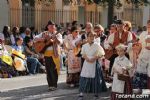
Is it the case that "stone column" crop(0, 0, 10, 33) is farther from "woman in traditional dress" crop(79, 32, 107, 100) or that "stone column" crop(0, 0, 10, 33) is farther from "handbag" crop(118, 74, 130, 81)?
"handbag" crop(118, 74, 130, 81)

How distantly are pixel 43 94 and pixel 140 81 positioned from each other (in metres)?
2.49

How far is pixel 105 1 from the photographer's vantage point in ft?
72.1

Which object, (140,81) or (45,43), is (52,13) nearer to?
(45,43)

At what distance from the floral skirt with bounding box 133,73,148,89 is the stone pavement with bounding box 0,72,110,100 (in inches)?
32.6

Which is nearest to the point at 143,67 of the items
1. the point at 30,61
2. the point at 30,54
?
the point at 30,61

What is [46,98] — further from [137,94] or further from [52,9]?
[52,9]

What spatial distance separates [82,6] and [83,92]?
61.5ft

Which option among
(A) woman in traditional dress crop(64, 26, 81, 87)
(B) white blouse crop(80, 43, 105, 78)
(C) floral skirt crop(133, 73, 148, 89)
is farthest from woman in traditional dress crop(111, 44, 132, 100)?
(A) woman in traditional dress crop(64, 26, 81, 87)

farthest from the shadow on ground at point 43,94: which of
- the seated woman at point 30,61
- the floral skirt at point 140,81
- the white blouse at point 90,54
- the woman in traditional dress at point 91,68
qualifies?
the seated woman at point 30,61

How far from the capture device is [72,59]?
13.1 meters

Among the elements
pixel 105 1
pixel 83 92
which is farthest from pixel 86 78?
pixel 105 1

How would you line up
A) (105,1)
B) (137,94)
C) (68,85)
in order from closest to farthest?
(137,94), (68,85), (105,1)

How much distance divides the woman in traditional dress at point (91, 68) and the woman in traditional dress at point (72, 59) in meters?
1.73

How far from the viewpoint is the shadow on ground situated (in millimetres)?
11555
